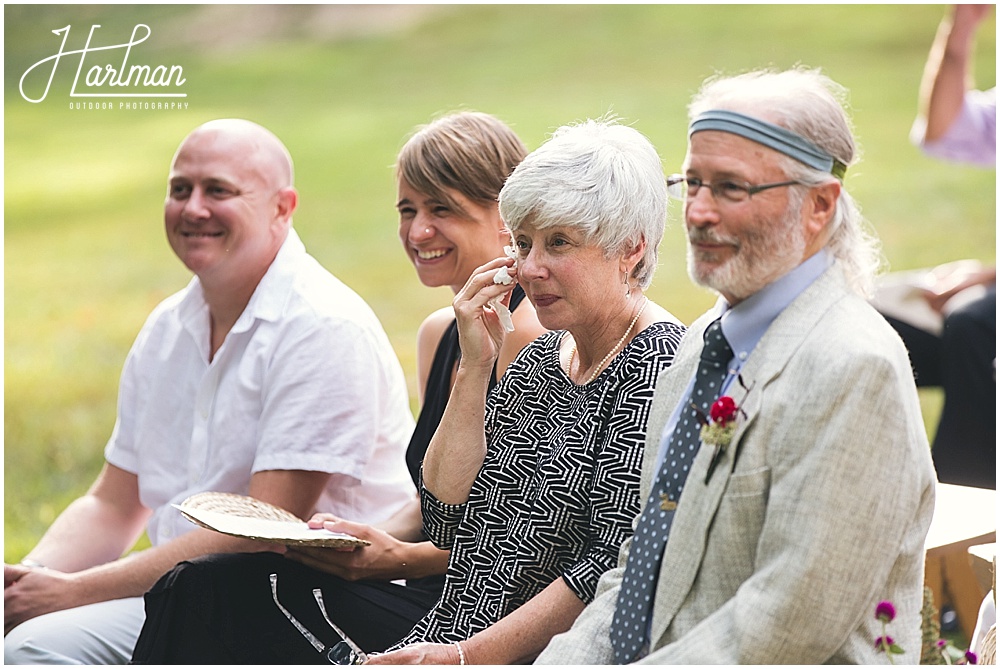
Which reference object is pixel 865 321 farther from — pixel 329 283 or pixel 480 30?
pixel 480 30

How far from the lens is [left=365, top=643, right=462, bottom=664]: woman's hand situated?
7.71 feet

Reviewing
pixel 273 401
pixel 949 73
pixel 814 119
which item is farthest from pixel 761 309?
pixel 949 73

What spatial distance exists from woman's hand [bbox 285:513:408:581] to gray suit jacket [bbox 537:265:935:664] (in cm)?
98

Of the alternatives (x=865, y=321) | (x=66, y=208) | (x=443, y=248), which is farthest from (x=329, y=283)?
(x=66, y=208)

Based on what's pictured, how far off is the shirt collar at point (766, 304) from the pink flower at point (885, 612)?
445 mm

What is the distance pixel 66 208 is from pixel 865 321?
1079 centimetres

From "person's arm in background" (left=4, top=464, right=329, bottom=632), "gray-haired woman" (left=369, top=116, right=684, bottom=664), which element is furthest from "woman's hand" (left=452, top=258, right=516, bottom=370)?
"person's arm in background" (left=4, top=464, right=329, bottom=632)

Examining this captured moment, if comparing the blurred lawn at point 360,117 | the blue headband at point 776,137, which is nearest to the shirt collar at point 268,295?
the blue headband at point 776,137

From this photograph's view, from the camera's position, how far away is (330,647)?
272 cm

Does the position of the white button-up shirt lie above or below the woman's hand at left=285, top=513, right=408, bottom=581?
above

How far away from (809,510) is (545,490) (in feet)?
2.34

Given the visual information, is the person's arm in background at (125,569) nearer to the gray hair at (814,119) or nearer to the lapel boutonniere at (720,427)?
the lapel boutonniere at (720,427)

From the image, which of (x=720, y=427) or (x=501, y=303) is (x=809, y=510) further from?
(x=501, y=303)

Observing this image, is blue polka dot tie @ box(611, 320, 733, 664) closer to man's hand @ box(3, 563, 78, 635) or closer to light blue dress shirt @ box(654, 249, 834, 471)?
light blue dress shirt @ box(654, 249, 834, 471)
